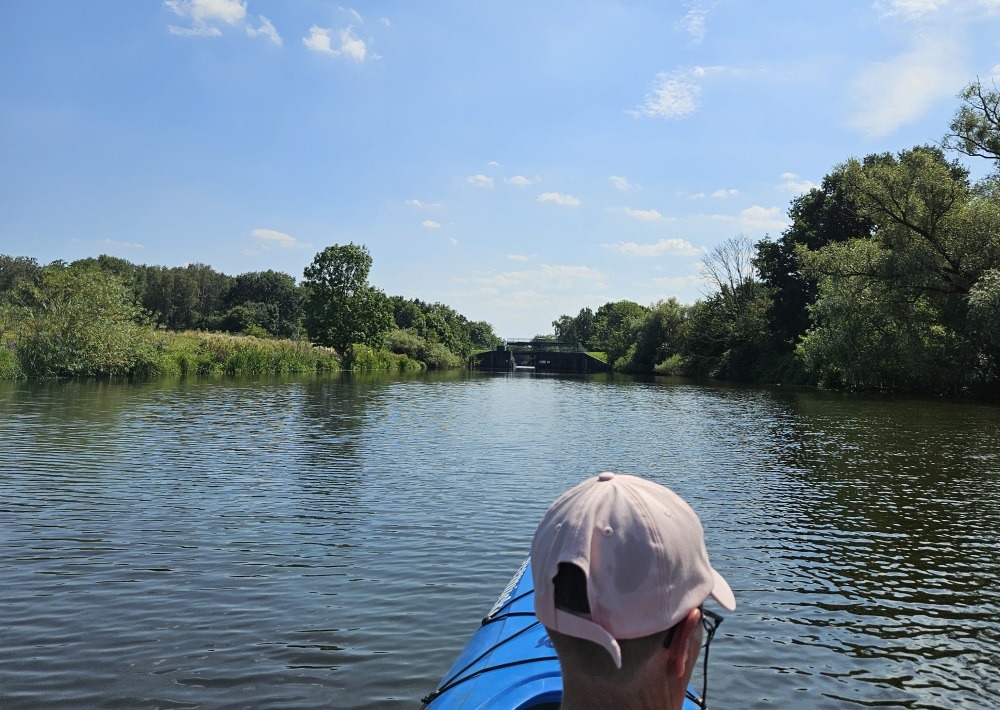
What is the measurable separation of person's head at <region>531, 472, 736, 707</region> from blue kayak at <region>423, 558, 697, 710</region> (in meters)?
1.71

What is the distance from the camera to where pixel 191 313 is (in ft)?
315

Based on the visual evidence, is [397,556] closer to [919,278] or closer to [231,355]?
[919,278]

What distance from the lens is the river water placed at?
502 cm

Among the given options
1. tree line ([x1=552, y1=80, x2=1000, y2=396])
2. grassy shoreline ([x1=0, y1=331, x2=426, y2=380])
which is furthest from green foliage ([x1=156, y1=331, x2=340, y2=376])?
tree line ([x1=552, y1=80, x2=1000, y2=396])

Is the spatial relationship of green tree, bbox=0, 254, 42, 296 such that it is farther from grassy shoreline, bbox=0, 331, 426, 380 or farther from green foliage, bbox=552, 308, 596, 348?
green foliage, bbox=552, 308, 596, 348

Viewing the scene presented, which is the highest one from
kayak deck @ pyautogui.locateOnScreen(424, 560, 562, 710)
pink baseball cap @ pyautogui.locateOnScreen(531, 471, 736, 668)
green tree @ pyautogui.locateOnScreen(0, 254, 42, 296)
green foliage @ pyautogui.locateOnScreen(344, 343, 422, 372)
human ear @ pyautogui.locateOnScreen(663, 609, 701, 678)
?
green tree @ pyautogui.locateOnScreen(0, 254, 42, 296)

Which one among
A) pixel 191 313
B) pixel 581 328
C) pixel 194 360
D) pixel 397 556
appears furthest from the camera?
pixel 581 328

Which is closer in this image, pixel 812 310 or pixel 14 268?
pixel 812 310

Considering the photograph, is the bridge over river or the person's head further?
the bridge over river

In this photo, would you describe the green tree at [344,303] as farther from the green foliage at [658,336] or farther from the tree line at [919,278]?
the tree line at [919,278]

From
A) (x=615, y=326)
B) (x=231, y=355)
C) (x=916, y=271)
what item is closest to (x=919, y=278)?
(x=916, y=271)

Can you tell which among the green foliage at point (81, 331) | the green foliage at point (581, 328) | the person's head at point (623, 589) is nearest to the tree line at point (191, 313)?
the green foliage at point (81, 331)

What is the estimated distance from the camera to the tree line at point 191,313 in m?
32.5

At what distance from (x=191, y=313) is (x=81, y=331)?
66.8 m
